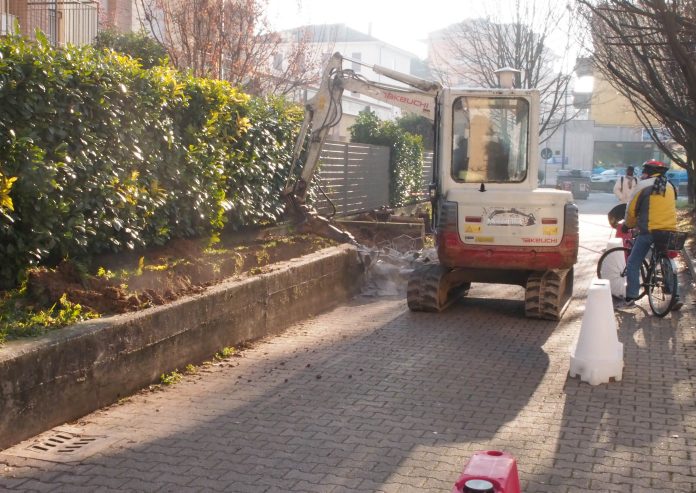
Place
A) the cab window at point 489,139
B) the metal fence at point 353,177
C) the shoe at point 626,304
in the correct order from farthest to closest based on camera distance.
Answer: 1. the metal fence at point 353,177
2. the cab window at point 489,139
3. the shoe at point 626,304

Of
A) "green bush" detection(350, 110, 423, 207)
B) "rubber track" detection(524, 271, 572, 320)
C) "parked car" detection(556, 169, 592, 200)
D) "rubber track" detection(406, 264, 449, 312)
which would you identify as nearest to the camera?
"rubber track" detection(524, 271, 572, 320)

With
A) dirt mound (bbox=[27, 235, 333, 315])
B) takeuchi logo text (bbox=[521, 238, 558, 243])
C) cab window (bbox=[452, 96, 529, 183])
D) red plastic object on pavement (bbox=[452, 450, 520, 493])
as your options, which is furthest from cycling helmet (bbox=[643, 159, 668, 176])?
red plastic object on pavement (bbox=[452, 450, 520, 493])

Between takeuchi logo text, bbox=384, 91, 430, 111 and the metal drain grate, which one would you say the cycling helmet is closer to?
takeuchi logo text, bbox=384, 91, 430, 111

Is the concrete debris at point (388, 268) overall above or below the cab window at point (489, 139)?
below

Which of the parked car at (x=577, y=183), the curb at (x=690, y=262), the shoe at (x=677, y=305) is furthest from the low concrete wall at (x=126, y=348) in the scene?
the parked car at (x=577, y=183)

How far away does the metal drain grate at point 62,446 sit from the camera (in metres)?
5.83

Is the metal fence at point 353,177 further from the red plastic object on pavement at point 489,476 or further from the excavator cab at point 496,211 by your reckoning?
the red plastic object on pavement at point 489,476

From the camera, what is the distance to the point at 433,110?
47.7ft

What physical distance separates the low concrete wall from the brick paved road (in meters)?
0.19

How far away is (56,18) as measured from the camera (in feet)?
71.2

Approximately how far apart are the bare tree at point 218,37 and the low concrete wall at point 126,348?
39.8 ft

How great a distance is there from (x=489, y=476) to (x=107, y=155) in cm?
621

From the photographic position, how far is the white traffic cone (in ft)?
26.8

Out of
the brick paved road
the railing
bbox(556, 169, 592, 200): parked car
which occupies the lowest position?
the brick paved road
